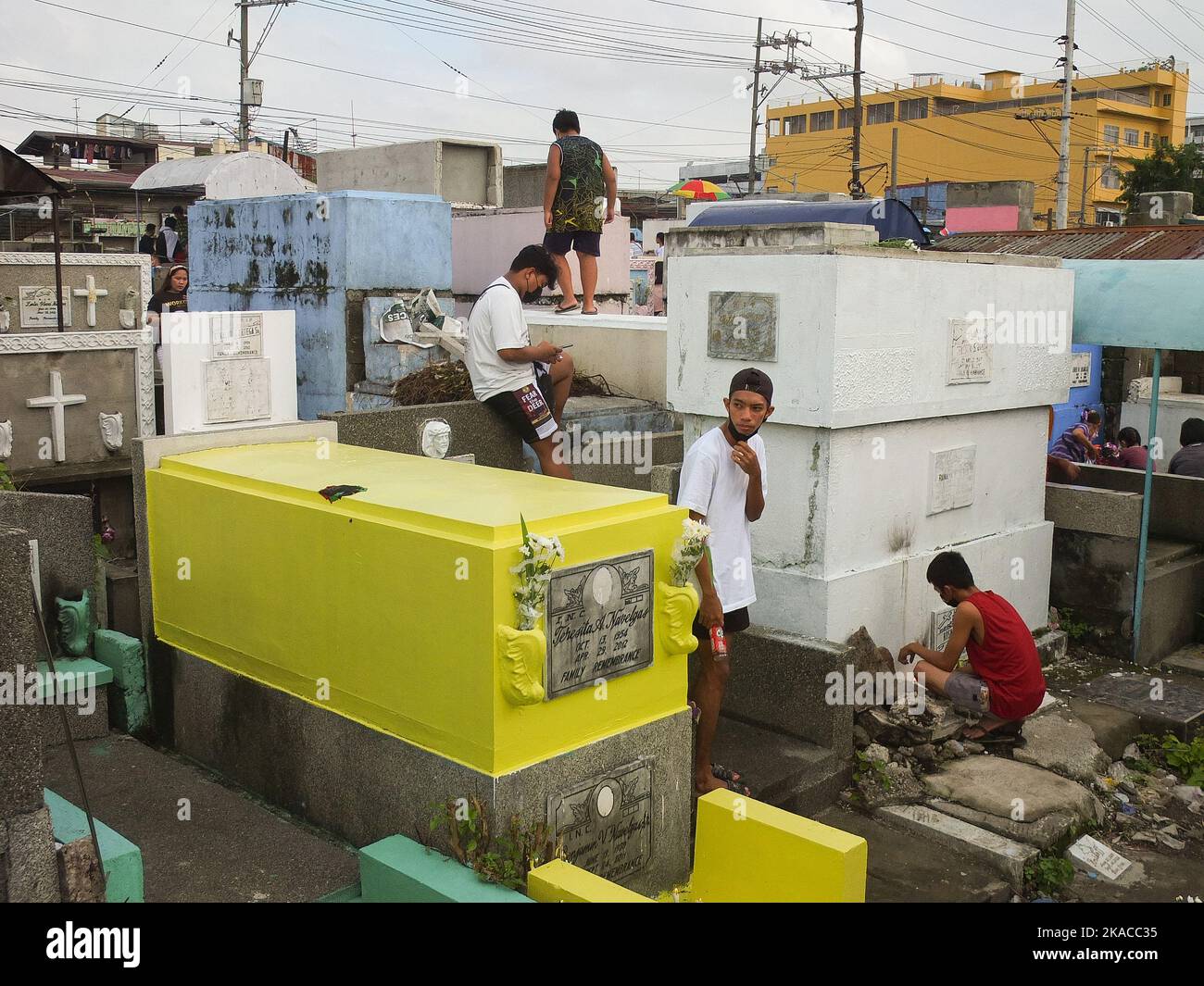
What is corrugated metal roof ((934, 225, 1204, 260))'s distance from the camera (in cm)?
1258

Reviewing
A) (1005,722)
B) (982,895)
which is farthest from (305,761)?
(1005,722)

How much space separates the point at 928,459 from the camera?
765cm

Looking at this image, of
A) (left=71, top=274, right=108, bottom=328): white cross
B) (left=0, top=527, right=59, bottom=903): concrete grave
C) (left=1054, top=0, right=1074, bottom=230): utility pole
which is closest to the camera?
(left=0, top=527, right=59, bottom=903): concrete grave

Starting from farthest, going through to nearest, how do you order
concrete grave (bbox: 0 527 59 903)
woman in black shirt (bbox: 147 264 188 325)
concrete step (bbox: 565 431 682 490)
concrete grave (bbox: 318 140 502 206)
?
concrete grave (bbox: 318 140 502 206)
woman in black shirt (bbox: 147 264 188 325)
concrete step (bbox: 565 431 682 490)
concrete grave (bbox: 0 527 59 903)

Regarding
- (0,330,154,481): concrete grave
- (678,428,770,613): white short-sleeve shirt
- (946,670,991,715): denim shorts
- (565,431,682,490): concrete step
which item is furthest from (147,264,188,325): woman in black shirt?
(946,670,991,715): denim shorts

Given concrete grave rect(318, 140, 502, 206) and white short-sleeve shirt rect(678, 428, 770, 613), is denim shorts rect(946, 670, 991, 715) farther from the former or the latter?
concrete grave rect(318, 140, 502, 206)

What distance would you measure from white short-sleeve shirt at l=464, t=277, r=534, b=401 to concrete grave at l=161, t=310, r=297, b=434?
48.2 inches

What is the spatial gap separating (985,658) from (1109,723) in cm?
122

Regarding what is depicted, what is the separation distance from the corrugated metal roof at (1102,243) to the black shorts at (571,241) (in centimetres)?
379

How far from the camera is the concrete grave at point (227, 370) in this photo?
21.1 feet

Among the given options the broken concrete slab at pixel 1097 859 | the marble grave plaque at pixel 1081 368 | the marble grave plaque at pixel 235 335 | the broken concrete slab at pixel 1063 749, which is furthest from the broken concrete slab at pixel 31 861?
the marble grave plaque at pixel 1081 368

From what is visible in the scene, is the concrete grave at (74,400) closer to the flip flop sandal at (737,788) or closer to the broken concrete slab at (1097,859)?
the flip flop sandal at (737,788)

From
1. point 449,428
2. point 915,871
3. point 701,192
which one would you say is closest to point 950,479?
point 915,871
